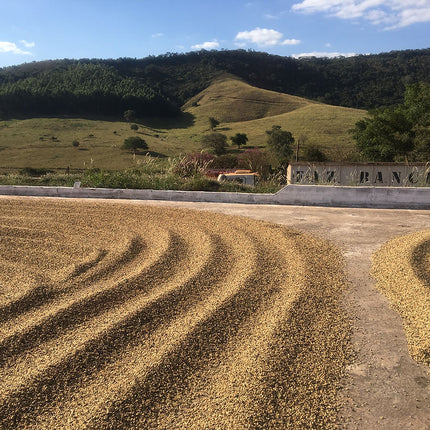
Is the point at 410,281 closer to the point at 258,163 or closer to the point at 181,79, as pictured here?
the point at 258,163

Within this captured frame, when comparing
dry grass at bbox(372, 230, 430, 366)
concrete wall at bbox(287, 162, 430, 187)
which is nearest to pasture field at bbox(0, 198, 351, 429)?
dry grass at bbox(372, 230, 430, 366)

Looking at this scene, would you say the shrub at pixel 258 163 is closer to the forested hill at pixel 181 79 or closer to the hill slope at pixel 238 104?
the hill slope at pixel 238 104

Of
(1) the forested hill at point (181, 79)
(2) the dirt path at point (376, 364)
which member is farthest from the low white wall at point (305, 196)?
(1) the forested hill at point (181, 79)

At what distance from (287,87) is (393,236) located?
12492 cm

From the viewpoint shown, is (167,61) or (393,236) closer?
(393,236)

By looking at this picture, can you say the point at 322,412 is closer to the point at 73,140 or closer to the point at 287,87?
the point at 73,140

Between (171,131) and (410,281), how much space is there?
72.6 metres

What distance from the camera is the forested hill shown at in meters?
83.6

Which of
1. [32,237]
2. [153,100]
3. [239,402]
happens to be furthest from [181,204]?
[153,100]

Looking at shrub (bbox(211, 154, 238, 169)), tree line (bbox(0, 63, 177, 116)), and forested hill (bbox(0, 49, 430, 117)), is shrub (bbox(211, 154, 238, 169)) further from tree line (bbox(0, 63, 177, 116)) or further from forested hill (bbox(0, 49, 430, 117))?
forested hill (bbox(0, 49, 430, 117))

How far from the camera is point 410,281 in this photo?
5.01m

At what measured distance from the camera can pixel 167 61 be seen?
14738 cm

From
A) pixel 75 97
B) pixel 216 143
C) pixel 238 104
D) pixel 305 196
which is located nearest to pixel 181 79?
pixel 238 104

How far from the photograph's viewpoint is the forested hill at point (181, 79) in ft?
274
